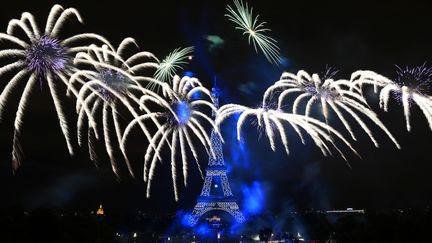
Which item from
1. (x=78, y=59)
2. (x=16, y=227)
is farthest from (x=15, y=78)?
(x=16, y=227)

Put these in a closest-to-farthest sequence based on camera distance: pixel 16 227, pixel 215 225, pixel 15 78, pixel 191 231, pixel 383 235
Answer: pixel 15 78 → pixel 16 227 → pixel 383 235 → pixel 191 231 → pixel 215 225

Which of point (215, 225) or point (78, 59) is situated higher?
point (215, 225)

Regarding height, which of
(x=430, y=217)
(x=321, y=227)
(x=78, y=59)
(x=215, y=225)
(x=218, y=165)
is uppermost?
(x=215, y=225)

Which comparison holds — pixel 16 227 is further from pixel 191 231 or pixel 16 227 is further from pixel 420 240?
pixel 191 231

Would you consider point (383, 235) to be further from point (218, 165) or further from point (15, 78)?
point (218, 165)

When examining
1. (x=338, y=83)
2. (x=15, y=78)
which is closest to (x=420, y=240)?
(x=338, y=83)

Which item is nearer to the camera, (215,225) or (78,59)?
(78,59)

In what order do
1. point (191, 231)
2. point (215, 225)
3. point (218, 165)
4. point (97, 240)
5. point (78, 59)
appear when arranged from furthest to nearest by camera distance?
point (215, 225) < point (191, 231) < point (218, 165) < point (97, 240) < point (78, 59)

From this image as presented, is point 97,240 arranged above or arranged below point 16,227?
above

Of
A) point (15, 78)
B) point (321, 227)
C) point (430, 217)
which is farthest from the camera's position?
point (321, 227)
